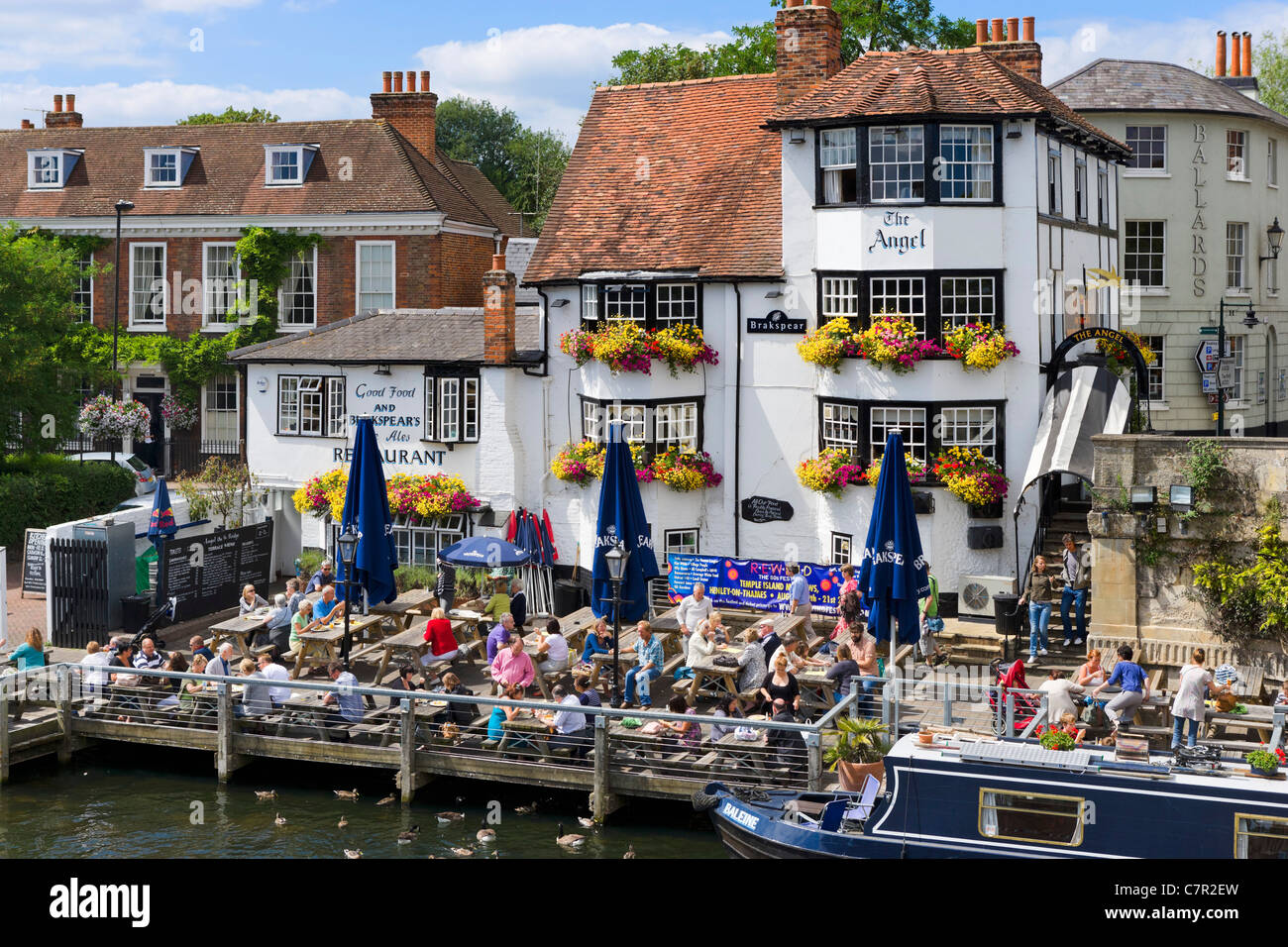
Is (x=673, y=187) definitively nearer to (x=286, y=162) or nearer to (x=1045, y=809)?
(x=286, y=162)

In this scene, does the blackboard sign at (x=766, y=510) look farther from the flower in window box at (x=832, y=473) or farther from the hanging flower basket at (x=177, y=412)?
the hanging flower basket at (x=177, y=412)

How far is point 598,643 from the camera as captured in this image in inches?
946

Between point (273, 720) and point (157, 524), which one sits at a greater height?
point (157, 524)

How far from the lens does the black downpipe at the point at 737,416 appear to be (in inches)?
1220

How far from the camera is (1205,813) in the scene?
15289 millimetres

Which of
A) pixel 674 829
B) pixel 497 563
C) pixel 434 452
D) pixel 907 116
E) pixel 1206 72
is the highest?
pixel 1206 72

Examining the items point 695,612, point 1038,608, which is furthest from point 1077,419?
point 695,612

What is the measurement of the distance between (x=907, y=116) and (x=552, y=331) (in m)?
8.89

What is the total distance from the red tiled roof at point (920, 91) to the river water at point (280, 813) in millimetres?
14652

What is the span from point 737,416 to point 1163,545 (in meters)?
9.36

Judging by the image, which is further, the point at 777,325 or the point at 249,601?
the point at 777,325

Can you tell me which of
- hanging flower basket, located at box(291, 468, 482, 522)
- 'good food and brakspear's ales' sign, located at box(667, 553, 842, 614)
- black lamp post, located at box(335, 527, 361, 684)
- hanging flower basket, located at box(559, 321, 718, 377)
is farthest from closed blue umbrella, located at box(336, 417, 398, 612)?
hanging flower basket, located at box(291, 468, 482, 522)

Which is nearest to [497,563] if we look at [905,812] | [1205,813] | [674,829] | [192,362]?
[674,829]
